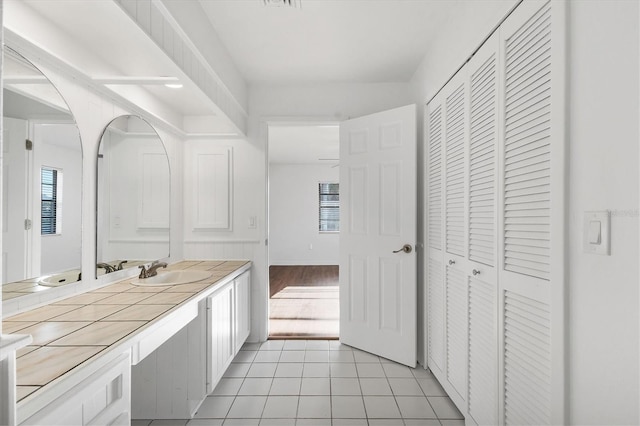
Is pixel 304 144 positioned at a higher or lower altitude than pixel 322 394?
higher

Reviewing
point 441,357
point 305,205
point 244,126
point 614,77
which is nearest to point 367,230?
point 441,357

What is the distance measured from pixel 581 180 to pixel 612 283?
0.31 meters

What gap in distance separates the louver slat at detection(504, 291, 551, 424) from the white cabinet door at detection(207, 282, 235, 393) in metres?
1.59

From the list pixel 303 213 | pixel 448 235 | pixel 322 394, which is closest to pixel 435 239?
pixel 448 235

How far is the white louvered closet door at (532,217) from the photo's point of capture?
1.10 meters

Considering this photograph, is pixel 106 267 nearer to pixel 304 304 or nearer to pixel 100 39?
pixel 100 39

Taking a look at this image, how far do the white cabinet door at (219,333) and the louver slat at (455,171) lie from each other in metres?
1.53

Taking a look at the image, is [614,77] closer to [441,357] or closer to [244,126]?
[441,357]

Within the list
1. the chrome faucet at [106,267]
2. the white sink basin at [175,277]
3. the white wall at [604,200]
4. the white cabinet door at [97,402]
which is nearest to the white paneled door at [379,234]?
the white sink basin at [175,277]

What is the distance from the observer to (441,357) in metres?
2.24

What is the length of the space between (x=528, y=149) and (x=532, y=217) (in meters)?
0.26

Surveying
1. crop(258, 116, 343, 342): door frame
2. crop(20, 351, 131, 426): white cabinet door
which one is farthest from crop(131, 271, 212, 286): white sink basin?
crop(20, 351, 131, 426): white cabinet door

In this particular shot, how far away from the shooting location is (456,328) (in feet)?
6.51

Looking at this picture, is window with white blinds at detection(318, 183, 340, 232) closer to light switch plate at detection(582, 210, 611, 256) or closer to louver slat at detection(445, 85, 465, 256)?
louver slat at detection(445, 85, 465, 256)
